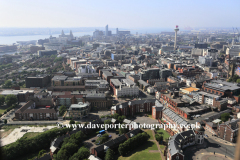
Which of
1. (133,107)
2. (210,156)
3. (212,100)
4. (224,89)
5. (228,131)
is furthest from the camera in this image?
(224,89)

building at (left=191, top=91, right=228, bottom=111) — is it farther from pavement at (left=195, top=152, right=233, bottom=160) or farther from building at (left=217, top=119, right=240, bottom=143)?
pavement at (left=195, top=152, right=233, bottom=160)

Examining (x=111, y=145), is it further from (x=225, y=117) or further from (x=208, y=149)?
(x=225, y=117)

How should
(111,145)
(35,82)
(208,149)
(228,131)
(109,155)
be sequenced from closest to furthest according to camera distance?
1. (109,155)
2. (111,145)
3. (208,149)
4. (228,131)
5. (35,82)

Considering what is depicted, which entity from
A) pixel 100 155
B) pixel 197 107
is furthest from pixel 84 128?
pixel 197 107

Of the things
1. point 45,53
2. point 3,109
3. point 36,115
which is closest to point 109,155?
point 36,115

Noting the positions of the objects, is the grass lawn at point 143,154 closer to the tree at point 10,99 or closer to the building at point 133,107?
the building at point 133,107

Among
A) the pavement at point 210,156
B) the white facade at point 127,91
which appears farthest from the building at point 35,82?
the pavement at point 210,156
